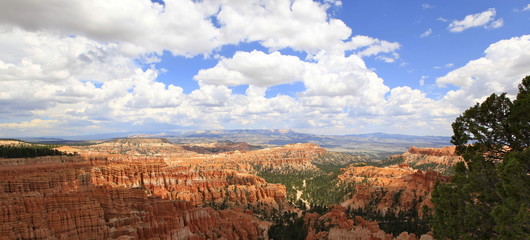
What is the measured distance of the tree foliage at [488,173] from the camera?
593 inches

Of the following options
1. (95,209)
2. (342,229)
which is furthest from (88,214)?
(342,229)

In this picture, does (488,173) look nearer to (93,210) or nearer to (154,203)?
(93,210)

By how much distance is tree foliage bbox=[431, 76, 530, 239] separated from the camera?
15.1 meters

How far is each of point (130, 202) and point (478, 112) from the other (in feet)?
191

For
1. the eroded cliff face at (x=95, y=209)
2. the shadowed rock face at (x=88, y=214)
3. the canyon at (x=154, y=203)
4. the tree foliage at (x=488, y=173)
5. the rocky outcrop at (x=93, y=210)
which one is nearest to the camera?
the tree foliage at (x=488, y=173)

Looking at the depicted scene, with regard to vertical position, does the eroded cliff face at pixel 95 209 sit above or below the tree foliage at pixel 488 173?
below

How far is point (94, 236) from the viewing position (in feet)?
141

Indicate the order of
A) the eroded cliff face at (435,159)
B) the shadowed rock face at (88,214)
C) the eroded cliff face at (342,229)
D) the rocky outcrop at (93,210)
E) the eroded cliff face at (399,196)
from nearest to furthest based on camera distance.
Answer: the shadowed rock face at (88,214) → the rocky outcrop at (93,210) → the eroded cliff face at (342,229) → the eroded cliff face at (399,196) → the eroded cliff face at (435,159)

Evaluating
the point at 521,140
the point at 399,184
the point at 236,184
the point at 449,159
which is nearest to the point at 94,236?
the point at 521,140

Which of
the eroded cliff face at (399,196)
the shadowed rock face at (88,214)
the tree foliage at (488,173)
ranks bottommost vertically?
the eroded cliff face at (399,196)

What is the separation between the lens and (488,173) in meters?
18.3

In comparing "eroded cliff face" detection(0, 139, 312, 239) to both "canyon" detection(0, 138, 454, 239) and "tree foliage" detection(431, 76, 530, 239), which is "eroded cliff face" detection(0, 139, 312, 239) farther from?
"tree foliage" detection(431, 76, 530, 239)

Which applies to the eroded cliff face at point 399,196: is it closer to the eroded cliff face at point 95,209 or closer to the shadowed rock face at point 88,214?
the eroded cliff face at point 95,209

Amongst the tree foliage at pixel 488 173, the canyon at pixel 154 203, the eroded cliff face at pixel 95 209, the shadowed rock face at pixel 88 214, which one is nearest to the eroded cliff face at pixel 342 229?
the canyon at pixel 154 203
